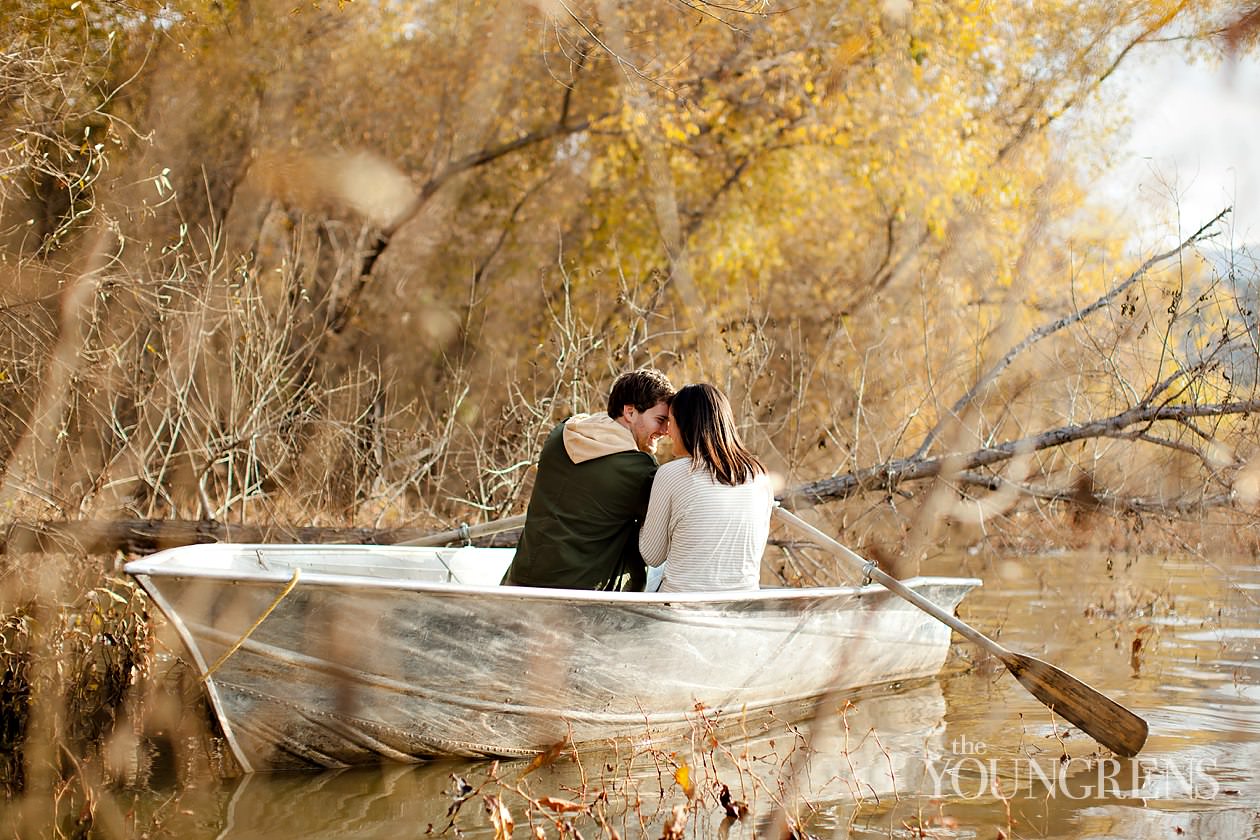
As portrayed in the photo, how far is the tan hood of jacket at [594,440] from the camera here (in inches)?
187

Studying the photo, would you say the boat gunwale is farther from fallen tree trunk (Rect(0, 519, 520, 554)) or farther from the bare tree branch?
the bare tree branch

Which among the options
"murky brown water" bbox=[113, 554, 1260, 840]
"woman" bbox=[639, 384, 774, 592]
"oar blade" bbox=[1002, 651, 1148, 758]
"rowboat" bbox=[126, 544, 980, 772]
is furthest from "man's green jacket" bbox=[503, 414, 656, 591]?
"oar blade" bbox=[1002, 651, 1148, 758]

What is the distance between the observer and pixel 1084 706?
16.1 feet

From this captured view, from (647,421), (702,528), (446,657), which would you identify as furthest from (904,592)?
(446,657)

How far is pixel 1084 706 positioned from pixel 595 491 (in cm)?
213

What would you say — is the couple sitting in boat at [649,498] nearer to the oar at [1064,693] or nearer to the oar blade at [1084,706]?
the oar at [1064,693]

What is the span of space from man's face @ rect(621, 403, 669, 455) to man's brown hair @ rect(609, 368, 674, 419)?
0.02 m

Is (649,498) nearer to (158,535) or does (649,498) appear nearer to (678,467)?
(678,467)

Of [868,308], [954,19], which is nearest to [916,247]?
[868,308]

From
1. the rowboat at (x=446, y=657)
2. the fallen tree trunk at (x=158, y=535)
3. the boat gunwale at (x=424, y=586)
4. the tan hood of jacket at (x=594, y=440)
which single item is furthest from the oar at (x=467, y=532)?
the tan hood of jacket at (x=594, y=440)

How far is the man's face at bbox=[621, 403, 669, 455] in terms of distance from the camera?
16.3 feet

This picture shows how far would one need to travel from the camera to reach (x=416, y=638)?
4.35 metres

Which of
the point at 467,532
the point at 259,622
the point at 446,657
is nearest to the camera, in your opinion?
the point at 259,622

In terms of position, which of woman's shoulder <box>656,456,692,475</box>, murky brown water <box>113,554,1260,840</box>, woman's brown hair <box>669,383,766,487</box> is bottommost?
murky brown water <box>113,554,1260,840</box>
